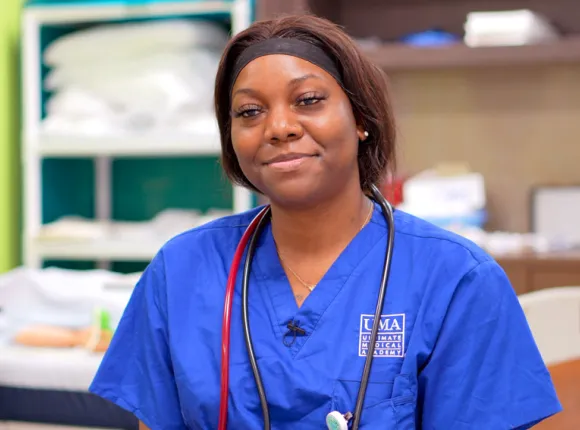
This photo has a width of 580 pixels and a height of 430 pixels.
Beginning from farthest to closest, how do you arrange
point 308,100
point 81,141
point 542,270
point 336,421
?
point 81,141, point 542,270, point 308,100, point 336,421

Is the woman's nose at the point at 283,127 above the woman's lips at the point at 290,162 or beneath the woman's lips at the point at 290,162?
above

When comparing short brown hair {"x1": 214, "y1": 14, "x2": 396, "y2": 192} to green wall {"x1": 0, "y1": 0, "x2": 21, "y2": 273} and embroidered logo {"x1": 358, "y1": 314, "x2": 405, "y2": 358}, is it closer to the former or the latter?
embroidered logo {"x1": 358, "y1": 314, "x2": 405, "y2": 358}

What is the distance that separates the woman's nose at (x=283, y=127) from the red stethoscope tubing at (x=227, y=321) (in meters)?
0.20

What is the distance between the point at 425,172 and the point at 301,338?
1574 mm

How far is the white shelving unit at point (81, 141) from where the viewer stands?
250 cm

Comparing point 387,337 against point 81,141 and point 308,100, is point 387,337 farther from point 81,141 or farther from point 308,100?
point 81,141

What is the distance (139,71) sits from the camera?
2.58m

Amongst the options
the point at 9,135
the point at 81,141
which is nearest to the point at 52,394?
the point at 81,141

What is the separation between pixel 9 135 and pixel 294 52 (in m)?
1.86

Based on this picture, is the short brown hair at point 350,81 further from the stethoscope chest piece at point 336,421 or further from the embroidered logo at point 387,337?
the stethoscope chest piece at point 336,421

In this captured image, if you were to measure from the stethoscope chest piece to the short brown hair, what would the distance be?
0.42m

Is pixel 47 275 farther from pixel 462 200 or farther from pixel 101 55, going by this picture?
pixel 462 200

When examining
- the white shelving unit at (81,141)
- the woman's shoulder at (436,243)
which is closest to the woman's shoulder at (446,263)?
the woman's shoulder at (436,243)

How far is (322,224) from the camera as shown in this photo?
1.24 metres
